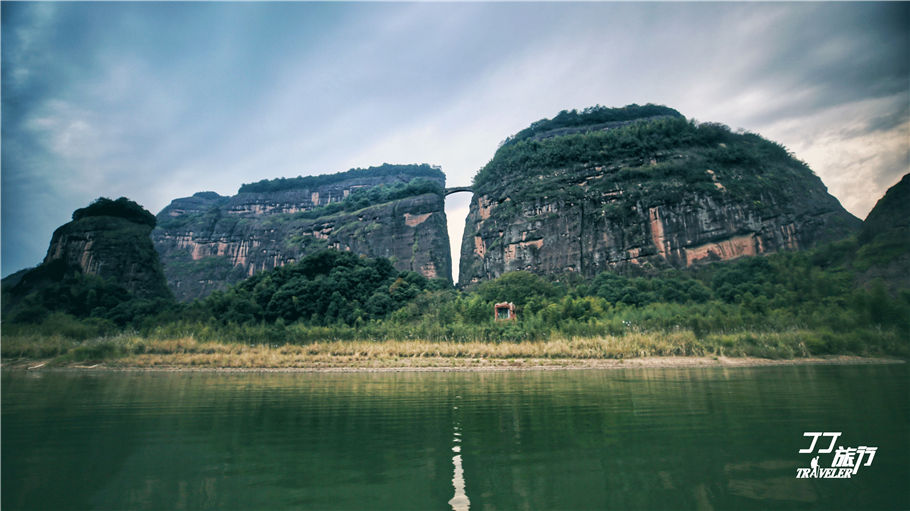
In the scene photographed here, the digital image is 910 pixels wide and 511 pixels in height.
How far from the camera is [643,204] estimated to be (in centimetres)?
6756

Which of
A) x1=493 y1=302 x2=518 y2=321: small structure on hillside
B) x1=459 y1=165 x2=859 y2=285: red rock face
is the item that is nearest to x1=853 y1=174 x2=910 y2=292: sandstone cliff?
x1=459 y1=165 x2=859 y2=285: red rock face

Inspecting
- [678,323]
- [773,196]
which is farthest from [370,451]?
[773,196]

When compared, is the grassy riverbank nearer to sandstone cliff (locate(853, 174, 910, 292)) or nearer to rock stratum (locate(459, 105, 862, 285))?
sandstone cliff (locate(853, 174, 910, 292))

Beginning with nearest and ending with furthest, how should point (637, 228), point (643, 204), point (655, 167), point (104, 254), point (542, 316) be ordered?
point (542, 316), point (637, 228), point (643, 204), point (655, 167), point (104, 254)

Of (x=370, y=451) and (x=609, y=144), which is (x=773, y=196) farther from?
(x=370, y=451)

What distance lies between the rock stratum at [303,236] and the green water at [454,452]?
6805 centimetres

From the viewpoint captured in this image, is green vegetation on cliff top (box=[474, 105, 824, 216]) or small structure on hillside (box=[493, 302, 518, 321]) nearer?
small structure on hillside (box=[493, 302, 518, 321])

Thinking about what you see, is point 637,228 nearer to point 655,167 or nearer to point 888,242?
point 655,167

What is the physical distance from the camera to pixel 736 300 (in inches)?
1893

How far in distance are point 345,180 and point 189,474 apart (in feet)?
457

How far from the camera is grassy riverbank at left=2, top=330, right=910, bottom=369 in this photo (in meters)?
30.9

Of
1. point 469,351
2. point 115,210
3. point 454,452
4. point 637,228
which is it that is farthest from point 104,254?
point 454,452

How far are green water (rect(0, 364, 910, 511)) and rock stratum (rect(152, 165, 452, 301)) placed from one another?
68.1m

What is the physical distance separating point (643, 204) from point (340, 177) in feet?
328
